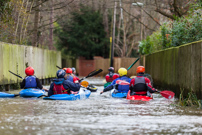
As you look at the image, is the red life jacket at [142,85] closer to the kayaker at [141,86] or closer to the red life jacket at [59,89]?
the kayaker at [141,86]

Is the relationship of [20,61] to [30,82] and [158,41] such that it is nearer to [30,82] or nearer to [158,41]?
[30,82]

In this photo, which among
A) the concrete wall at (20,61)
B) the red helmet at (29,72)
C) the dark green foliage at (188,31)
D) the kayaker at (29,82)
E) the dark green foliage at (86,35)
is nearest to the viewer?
the kayaker at (29,82)

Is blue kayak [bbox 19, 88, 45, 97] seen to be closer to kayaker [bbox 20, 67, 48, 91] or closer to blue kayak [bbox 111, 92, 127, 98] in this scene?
kayaker [bbox 20, 67, 48, 91]

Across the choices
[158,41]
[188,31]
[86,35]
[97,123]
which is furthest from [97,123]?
[86,35]

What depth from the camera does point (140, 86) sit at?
1609 cm

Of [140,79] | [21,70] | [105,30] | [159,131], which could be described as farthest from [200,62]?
[105,30]

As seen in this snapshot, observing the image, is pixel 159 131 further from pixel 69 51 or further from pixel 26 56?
pixel 69 51

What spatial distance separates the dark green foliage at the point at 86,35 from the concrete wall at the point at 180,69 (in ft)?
97.6

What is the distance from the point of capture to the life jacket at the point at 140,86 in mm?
16031

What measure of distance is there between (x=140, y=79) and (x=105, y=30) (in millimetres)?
38661

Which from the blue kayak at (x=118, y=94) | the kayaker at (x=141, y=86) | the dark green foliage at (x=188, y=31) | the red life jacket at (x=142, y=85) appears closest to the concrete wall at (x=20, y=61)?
the blue kayak at (x=118, y=94)

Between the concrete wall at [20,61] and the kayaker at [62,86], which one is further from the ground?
the concrete wall at [20,61]

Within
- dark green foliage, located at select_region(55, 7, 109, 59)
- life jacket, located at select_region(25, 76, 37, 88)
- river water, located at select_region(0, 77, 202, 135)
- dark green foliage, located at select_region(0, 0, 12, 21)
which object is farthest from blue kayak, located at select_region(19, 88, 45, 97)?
dark green foliage, located at select_region(55, 7, 109, 59)

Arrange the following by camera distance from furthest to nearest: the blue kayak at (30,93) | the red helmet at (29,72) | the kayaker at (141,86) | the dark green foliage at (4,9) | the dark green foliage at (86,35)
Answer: the dark green foliage at (86,35)
the dark green foliage at (4,9)
the red helmet at (29,72)
the blue kayak at (30,93)
the kayaker at (141,86)
